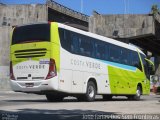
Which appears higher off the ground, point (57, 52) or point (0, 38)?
point (0, 38)

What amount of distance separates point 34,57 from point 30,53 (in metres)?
0.27

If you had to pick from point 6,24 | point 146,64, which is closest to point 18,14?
point 6,24

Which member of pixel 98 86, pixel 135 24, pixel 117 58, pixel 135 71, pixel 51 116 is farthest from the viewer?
pixel 135 24

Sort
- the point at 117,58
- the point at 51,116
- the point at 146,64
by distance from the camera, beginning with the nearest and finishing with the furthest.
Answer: the point at 51,116 < the point at 117,58 < the point at 146,64

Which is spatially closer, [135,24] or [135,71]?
[135,71]

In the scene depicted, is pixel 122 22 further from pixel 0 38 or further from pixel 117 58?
pixel 117 58

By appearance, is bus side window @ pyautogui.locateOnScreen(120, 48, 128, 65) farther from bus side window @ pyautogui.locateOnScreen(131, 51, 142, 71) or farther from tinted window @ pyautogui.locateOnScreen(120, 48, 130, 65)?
bus side window @ pyautogui.locateOnScreen(131, 51, 142, 71)

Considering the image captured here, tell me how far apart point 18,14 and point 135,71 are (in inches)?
1155

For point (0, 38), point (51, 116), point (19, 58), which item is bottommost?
point (51, 116)

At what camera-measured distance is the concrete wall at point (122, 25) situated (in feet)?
156

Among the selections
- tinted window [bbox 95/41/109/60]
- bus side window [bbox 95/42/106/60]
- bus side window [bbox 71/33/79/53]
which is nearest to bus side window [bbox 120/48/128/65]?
tinted window [bbox 95/41/109/60]

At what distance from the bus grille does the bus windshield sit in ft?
1.40

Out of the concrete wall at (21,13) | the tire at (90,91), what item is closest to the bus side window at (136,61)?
the tire at (90,91)

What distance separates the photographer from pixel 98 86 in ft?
73.6
